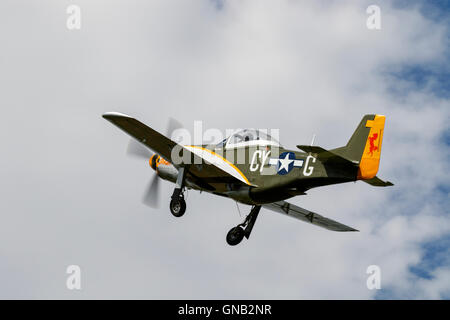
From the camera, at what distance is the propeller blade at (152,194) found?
81.9ft

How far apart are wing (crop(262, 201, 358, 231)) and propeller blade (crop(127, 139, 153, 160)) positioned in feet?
16.2

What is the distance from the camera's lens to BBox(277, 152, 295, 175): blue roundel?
2247 centimetres

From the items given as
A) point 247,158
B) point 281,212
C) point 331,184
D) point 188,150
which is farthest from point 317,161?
point 281,212

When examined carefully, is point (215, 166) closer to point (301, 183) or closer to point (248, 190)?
point (248, 190)

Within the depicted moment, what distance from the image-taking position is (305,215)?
27516mm

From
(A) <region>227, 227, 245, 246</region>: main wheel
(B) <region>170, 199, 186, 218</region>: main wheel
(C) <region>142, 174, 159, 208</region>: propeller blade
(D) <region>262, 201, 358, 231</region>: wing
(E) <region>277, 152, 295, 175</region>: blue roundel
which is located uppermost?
(E) <region>277, 152, 295, 175</region>: blue roundel

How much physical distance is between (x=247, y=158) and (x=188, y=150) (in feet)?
6.31

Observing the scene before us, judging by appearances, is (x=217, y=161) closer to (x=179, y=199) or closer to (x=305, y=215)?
(x=179, y=199)

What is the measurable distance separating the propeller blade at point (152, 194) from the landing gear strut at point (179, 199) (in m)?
1.45

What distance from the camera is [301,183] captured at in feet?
73.0

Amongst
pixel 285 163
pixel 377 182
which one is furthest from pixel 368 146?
pixel 285 163

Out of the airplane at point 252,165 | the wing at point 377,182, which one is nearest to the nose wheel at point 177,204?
the airplane at point 252,165

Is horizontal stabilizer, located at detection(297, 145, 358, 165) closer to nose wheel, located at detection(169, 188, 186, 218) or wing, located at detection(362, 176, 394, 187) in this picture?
wing, located at detection(362, 176, 394, 187)

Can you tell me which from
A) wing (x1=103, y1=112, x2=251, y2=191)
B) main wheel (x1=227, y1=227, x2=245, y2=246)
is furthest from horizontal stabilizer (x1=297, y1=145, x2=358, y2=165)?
main wheel (x1=227, y1=227, x2=245, y2=246)
